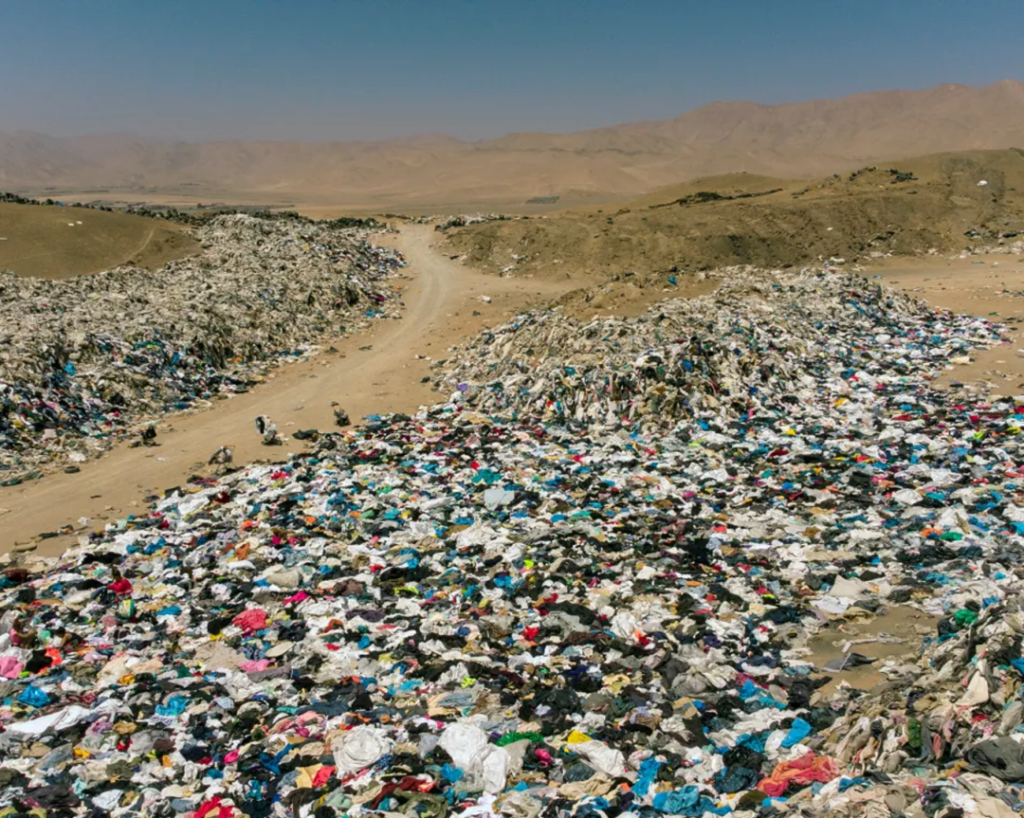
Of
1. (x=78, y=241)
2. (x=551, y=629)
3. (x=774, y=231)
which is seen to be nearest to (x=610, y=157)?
(x=774, y=231)

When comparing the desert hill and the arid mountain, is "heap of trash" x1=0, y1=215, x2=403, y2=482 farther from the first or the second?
the arid mountain

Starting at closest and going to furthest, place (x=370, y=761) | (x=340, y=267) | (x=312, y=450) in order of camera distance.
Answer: (x=370, y=761), (x=312, y=450), (x=340, y=267)

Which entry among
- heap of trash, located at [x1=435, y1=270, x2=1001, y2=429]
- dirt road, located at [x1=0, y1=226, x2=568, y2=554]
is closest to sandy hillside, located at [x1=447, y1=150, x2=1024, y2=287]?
dirt road, located at [x1=0, y1=226, x2=568, y2=554]

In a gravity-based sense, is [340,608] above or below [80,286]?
below

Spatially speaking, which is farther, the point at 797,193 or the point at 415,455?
the point at 797,193

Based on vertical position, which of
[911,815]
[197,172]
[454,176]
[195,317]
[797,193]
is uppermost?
[197,172]

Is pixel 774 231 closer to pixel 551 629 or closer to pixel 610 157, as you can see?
pixel 551 629

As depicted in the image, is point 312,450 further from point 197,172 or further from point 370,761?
point 197,172

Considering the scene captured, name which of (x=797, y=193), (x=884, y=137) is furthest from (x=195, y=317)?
(x=884, y=137)
